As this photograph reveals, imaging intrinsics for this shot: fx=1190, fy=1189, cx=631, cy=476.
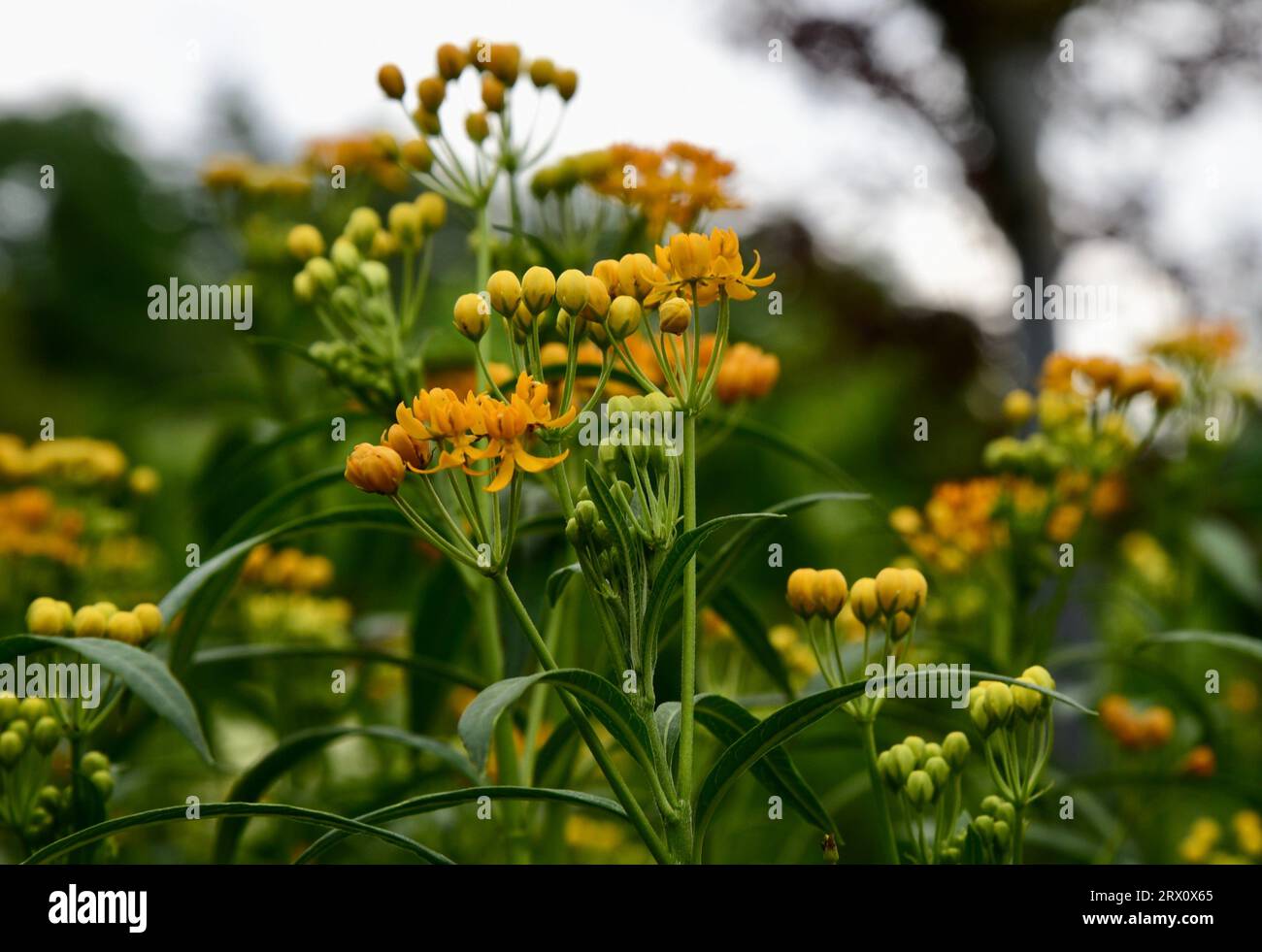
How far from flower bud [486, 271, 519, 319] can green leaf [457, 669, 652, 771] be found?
11.4 inches

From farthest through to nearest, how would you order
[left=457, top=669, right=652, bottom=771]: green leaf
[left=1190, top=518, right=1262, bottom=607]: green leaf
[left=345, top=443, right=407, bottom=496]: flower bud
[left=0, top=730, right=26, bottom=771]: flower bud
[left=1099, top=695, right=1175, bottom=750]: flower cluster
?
1. [left=1190, top=518, right=1262, bottom=607]: green leaf
2. [left=1099, top=695, right=1175, bottom=750]: flower cluster
3. [left=0, top=730, right=26, bottom=771]: flower bud
4. [left=345, top=443, right=407, bottom=496]: flower bud
5. [left=457, top=669, right=652, bottom=771]: green leaf

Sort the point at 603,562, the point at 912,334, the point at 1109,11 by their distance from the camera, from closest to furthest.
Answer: the point at 603,562 → the point at 1109,11 → the point at 912,334

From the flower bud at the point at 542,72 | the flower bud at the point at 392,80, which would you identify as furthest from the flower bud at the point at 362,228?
the flower bud at the point at 542,72

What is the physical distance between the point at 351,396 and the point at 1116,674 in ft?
6.08

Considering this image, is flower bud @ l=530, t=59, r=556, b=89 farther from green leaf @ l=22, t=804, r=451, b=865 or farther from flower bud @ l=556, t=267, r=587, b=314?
green leaf @ l=22, t=804, r=451, b=865

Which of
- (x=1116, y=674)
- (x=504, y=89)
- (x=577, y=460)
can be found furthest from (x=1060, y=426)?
(x=1116, y=674)

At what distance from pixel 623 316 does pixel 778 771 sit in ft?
1.25

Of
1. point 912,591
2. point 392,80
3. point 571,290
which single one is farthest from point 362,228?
point 912,591

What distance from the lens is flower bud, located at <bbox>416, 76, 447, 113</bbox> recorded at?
4.14ft

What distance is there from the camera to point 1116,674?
8.18 ft

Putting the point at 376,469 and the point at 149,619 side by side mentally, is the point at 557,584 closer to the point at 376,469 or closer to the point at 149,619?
the point at 376,469

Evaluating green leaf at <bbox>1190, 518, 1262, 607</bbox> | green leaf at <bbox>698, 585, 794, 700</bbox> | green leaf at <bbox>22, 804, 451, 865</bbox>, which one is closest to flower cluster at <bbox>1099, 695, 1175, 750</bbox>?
green leaf at <bbox>1190, 518, 1262, 607</bbox>

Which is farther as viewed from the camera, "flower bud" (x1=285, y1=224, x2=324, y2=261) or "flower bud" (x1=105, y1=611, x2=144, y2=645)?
"flower bud" (x1=285, y1=224, x2=324, y2=261)

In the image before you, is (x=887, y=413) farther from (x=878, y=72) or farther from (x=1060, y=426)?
(x=1060, y=426)
